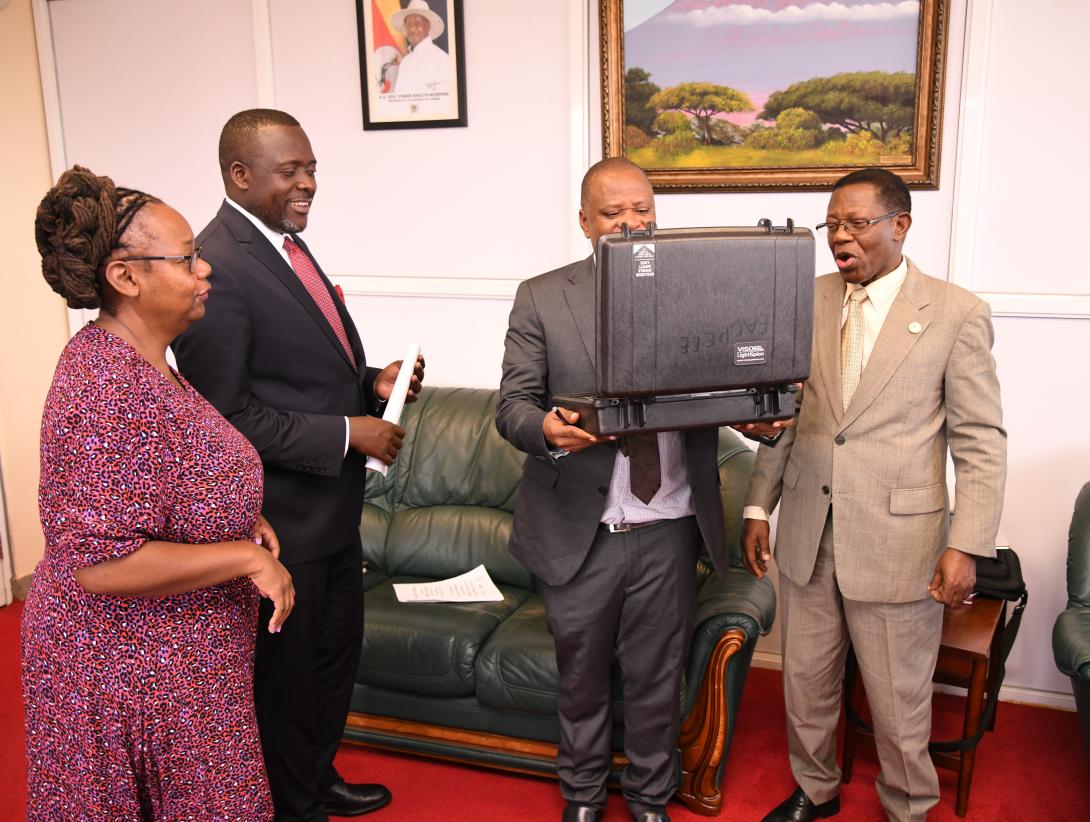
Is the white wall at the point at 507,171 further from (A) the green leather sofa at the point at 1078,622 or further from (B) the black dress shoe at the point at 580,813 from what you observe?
(B) the black dress shoe at the point at 580,813

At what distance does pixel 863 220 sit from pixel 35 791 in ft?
6.43

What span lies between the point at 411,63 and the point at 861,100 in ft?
5.22

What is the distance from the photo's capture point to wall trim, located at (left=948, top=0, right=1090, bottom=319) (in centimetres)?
292

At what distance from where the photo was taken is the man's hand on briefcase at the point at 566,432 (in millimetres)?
1847

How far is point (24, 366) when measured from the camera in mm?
4258

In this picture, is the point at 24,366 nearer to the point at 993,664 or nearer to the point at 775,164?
the point at 775,164

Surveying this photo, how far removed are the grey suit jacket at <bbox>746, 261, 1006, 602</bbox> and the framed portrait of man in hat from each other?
1810mm

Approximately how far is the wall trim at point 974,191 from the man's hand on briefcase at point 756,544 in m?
1.16

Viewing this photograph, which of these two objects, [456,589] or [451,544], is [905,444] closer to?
[456,589]

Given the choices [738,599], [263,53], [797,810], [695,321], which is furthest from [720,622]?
[263,53]

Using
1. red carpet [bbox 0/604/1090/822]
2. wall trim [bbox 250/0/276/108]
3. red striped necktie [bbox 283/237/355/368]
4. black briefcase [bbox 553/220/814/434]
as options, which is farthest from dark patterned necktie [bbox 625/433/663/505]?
wall trim [bbox 250/0/276/108]

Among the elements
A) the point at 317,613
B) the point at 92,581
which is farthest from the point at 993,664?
the point at 92,581

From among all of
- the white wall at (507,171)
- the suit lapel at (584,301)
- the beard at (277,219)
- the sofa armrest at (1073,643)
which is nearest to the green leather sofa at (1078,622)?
the sofa armrest at (1073,643)

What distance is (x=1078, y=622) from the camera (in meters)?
2.64
